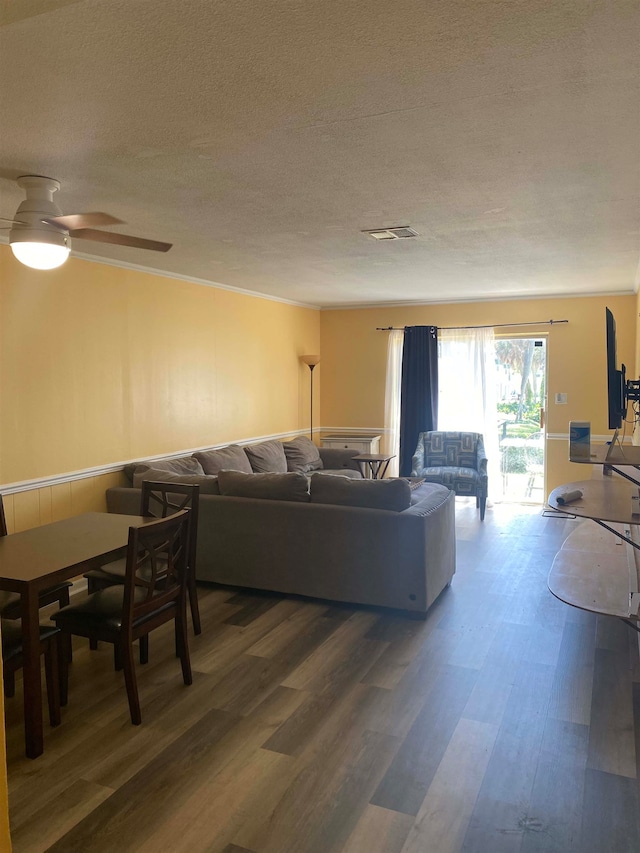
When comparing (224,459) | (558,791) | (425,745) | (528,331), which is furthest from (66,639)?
(528,331)

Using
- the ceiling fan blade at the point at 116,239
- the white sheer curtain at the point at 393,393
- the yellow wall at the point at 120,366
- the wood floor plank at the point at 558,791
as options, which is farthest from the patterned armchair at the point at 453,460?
the ceiling fan blade at the point at 116,239

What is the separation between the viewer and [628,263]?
511cm

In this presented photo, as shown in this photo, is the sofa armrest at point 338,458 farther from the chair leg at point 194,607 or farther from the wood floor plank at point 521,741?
the wood floor plank at point 521,741

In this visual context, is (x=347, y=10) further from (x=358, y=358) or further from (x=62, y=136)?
(x=358, y=358)

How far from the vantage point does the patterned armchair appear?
6.67m

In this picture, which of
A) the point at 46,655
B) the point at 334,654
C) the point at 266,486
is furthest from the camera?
the point at 266,486

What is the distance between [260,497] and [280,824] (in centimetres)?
237

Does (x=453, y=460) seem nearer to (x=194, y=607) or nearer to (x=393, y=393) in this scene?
(x=393, y=393)

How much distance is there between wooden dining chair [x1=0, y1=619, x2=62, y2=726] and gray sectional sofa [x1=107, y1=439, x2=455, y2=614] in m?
1.68

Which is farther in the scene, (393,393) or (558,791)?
(393,393)

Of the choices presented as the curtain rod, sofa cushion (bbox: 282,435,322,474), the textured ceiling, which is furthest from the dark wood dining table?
the curtain rod

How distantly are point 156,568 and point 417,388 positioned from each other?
542cm

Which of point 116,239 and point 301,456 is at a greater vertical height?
point 116,239

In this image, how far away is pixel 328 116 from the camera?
2.24 m
